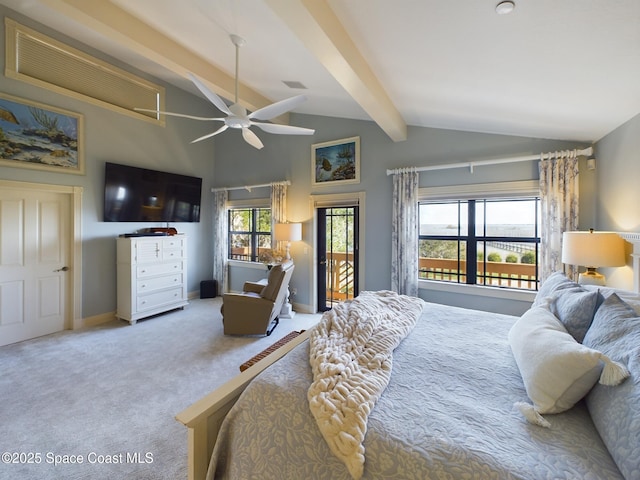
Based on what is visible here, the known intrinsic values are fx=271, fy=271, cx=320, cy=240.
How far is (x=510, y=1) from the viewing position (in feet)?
4.43

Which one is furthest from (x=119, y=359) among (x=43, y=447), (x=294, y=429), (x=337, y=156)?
(x=337, y=156)

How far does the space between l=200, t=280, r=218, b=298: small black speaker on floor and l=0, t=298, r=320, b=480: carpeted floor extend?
1520mm

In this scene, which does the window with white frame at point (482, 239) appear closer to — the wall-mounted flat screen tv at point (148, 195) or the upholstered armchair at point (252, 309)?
the upholstered armchair at point (252, 309)

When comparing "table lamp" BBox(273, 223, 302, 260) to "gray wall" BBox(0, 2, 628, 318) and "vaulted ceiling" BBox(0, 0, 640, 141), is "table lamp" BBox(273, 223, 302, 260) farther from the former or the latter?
"vaulted ceiling" BBox(0, 0, 640, 141)

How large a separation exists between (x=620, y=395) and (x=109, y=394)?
338 cm

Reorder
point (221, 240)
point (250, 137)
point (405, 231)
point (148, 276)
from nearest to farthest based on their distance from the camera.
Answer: point (250, 137), point (405, 231), point (148, 276), point (221, 240)

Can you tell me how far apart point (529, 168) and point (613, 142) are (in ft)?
2.48

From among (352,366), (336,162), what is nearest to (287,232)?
(336,162)

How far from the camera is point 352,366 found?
127 cm

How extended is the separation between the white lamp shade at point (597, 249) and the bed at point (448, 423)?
0.94 metres

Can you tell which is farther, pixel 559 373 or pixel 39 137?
pixel 39 137

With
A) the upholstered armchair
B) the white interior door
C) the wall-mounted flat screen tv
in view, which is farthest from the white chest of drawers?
the upholstered armchair

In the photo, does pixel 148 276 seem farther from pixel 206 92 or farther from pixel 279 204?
pixel 206 92

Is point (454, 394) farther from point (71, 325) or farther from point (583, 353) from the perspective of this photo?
point (71, 325)
